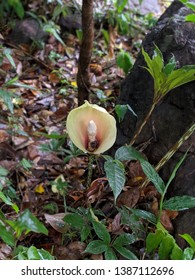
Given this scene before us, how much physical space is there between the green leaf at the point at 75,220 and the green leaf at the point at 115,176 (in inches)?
7.7

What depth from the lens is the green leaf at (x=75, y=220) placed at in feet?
4.33

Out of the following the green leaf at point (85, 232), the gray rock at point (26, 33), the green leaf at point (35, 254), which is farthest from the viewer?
the gray rock at point (26, 33)

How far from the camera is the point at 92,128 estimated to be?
121 centimetres

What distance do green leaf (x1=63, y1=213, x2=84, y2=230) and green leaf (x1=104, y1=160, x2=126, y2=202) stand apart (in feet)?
0.64

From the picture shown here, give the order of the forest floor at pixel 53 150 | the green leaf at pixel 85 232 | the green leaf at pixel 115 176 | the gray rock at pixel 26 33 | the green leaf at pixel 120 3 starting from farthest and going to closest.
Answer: the gray rock at pixel 26 33
the green leaf at pixel 120 3
the forest floor at pixel 53 150
the green leaf at pixel 85 232
the green leaf at pixel 115 176

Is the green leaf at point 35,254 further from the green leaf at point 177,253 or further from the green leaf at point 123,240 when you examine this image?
the green leaf at point 177,253

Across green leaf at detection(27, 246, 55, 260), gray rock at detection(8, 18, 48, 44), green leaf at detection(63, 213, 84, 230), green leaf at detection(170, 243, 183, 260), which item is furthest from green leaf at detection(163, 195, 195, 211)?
gray rock at detection(8, 18, 48, 44)

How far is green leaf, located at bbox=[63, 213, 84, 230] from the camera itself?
132 centimetres

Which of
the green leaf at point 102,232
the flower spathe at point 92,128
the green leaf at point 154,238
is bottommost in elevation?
the green leaf at point 102,232

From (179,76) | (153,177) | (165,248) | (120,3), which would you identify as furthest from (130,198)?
(120,3)

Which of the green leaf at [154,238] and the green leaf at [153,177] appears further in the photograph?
the green leaf at [153,177]

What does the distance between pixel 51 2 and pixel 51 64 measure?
1.70 feet

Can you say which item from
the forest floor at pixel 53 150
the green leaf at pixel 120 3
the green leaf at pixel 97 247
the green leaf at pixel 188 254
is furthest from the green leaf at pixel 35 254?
the green leaf at pixel 120 3
